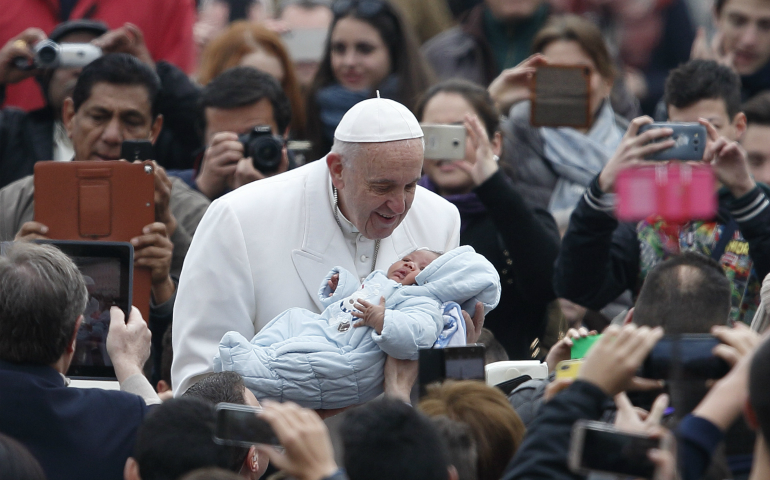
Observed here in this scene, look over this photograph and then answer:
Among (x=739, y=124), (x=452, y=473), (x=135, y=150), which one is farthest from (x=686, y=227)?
(x=452, y=473)

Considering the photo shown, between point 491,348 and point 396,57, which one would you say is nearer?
point 491,348

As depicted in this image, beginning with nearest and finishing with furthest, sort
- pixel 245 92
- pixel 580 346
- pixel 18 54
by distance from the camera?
pixel 580 346 < pixel 245 92 < pixel 18 54

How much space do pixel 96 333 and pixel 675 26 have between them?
18.5ft

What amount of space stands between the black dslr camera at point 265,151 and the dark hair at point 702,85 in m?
1.83

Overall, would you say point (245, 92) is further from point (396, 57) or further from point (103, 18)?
point (103, 18)

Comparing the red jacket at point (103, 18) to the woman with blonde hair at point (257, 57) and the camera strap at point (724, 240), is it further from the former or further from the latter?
the camera strap at point (724, 240)

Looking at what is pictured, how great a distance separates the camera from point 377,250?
180 inches

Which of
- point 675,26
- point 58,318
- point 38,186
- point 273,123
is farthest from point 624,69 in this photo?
point 58,318

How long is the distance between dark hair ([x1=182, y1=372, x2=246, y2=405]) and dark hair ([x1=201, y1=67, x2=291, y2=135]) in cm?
253

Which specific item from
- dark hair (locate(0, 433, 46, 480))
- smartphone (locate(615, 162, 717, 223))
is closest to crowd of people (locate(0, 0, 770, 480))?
dark hair (locate(0, 433, 46, 480))

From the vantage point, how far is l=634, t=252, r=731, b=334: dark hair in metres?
3.62

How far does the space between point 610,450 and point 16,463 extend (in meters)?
1.34

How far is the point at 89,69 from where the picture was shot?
5.81 meters

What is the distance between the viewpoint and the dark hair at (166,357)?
5109 mm
